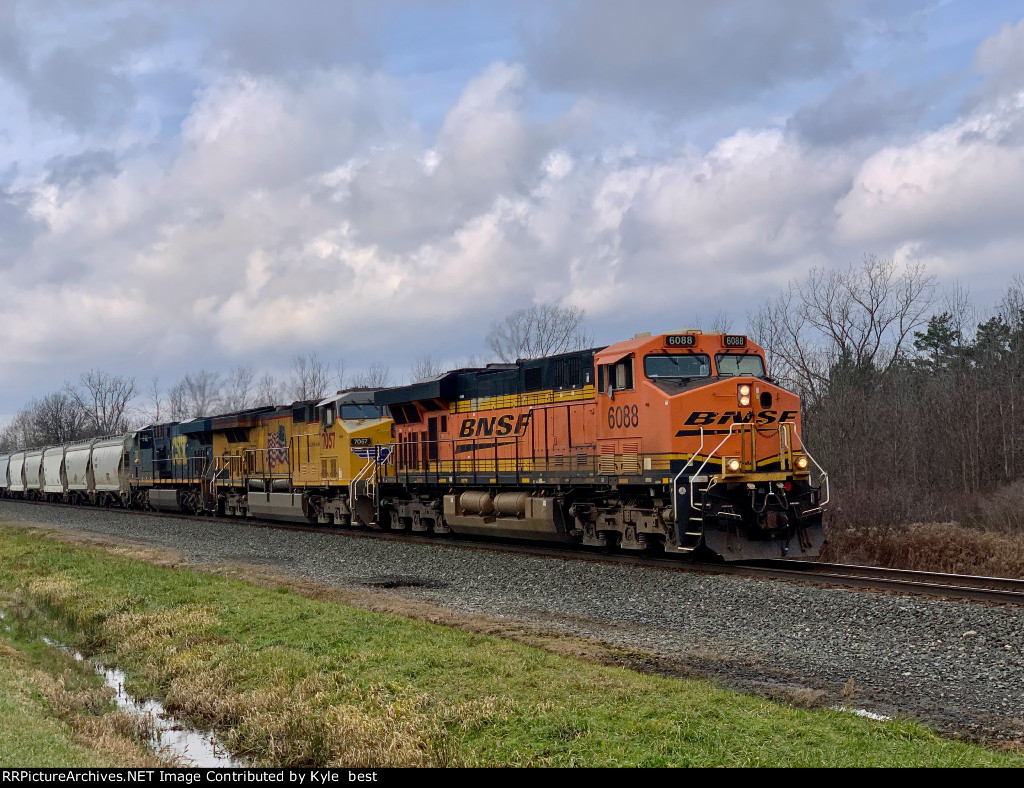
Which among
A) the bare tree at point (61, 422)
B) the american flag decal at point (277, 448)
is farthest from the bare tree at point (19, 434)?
the american flag decal at point (277, 448)

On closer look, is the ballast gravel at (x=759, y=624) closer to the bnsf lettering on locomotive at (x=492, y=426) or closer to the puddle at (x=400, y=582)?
the puddle at (x=400, y=582)

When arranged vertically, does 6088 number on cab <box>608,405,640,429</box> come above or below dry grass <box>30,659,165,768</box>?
above

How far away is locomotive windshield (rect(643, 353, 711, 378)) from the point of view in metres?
15.5

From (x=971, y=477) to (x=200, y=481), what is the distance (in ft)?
85.0

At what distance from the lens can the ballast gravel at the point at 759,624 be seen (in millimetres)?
7578

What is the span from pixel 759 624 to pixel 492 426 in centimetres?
983

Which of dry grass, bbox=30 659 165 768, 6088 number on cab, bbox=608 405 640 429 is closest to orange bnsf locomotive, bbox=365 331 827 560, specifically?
6088 number on cab, bbox=608 405 640 429

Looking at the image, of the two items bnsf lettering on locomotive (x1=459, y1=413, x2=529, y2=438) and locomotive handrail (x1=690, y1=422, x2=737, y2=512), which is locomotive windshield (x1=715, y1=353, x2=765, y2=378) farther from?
bnsf lettering on locomotive (x1=459, y1=413, x2=529, y2=438)

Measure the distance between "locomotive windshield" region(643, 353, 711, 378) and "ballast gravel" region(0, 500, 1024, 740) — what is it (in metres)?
3.35

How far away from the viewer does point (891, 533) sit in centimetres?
1759

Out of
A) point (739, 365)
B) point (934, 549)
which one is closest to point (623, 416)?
point (739, 365)

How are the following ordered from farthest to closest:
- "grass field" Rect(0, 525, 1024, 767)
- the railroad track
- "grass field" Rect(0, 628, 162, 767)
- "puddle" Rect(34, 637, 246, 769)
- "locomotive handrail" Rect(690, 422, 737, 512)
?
"locomotive handrail" Rect(690, 422, 737, 512)
the railroad track
"puddle" Rect(34, 637, 246, 769)
"grass field" Rect(0, 628, 162, 767)
"grass field" Rect(0, 525, 1024, 767)
